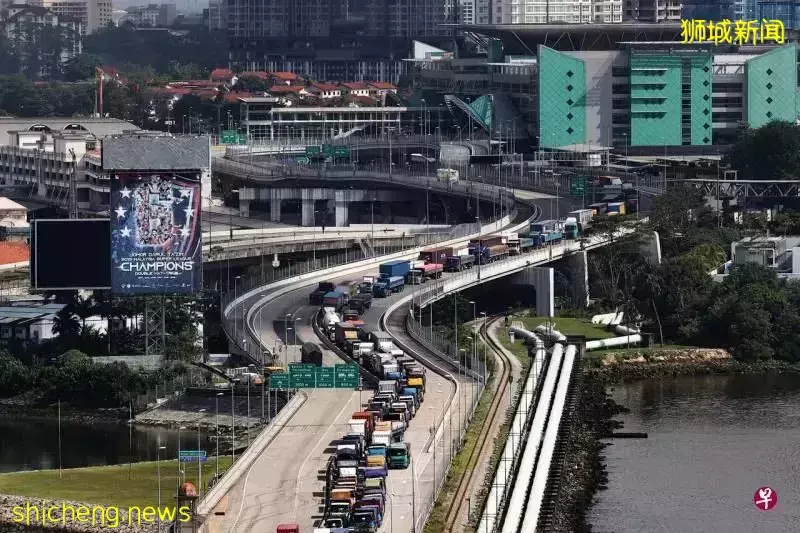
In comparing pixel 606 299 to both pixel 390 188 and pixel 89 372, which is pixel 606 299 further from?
pixel 390 188

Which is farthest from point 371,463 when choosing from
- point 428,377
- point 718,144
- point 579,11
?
point 579,11

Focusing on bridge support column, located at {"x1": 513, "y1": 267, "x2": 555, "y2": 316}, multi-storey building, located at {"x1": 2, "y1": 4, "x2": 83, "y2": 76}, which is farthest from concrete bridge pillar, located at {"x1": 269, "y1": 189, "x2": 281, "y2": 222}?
multi-storey building, located at {"x1": 2, "y1": 4, "x2": 83, "y2": 76}

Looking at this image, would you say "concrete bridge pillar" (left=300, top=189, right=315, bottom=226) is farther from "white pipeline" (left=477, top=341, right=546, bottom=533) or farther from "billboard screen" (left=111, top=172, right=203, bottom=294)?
"billboard screen" (left=111, top=172, right=203, bottom=294)

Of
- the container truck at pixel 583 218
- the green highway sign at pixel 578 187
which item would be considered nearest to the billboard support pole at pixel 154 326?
the container truck at pixel 583 218

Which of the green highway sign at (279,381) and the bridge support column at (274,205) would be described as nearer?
the green highway sign at (279,381)

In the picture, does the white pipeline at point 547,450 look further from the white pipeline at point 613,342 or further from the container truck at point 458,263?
the container truck at point 458,263

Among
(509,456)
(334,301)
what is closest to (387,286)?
(334,301)
